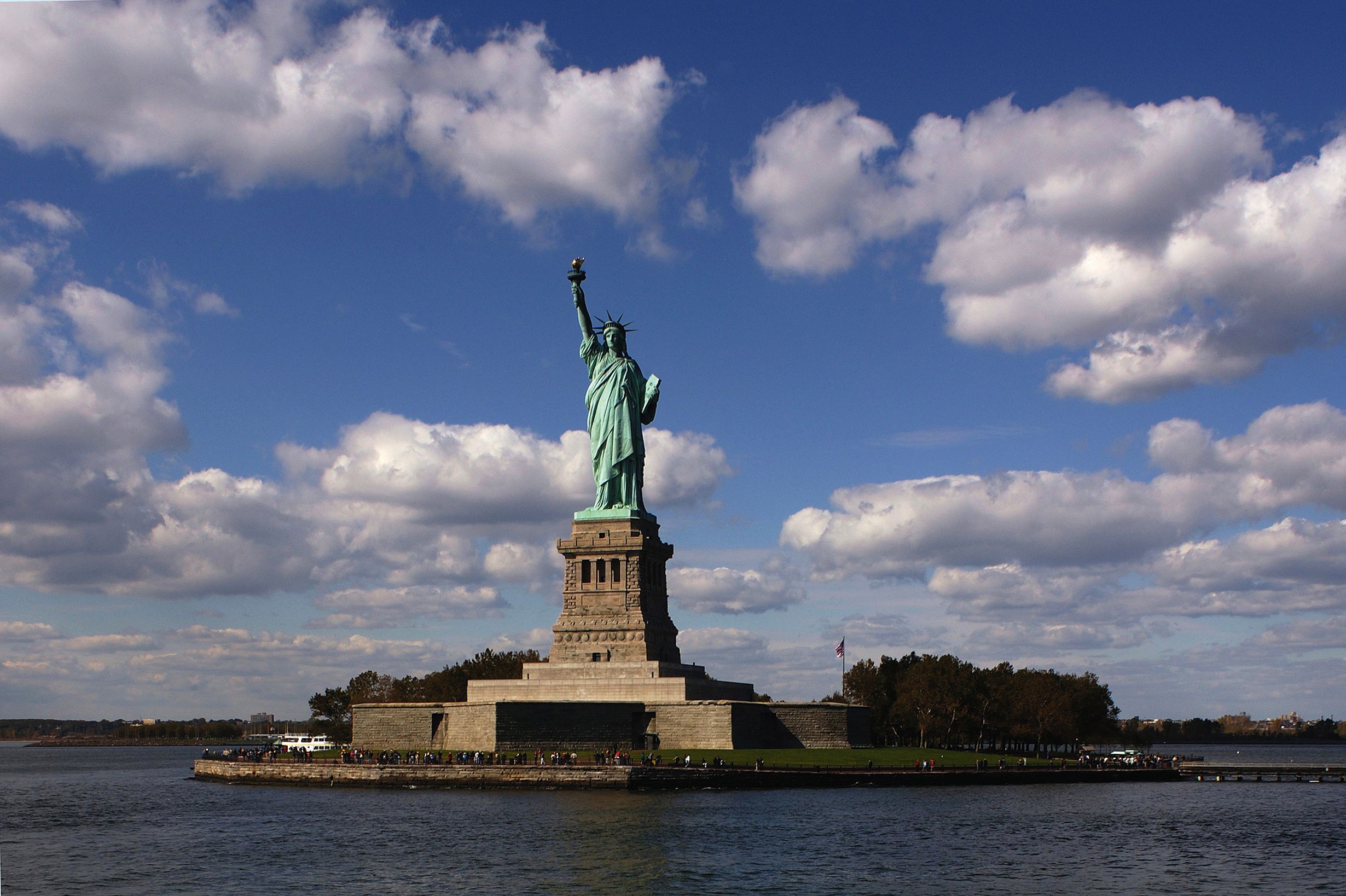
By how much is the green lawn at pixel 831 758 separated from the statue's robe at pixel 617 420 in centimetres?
1586

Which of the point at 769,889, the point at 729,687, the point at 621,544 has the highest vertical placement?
the point at 621,544

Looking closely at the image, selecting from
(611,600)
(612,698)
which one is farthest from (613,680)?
(611,600)

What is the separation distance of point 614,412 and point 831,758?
22.9 metres

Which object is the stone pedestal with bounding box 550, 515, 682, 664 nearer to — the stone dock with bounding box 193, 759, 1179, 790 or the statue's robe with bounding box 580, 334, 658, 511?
the statue's robe with bounding box 580, 334, 658, 511

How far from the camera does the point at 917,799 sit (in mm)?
56469

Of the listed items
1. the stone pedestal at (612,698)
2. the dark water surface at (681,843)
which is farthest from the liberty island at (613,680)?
the dark water surface at (681,843)

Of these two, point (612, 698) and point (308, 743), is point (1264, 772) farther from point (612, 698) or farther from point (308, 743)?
point (308, 743)

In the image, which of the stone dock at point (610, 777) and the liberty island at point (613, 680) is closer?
the stone dock at point (610, 777)

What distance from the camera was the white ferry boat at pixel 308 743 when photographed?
275ft

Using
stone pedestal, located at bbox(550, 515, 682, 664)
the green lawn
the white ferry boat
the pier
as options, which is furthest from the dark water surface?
the white ferry boat

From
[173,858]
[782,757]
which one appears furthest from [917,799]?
[173,858]

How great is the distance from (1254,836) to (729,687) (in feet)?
103

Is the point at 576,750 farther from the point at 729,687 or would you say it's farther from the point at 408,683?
the point at 408,683

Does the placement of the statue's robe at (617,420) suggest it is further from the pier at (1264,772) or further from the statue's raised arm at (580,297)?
the pier at (1264,772)
